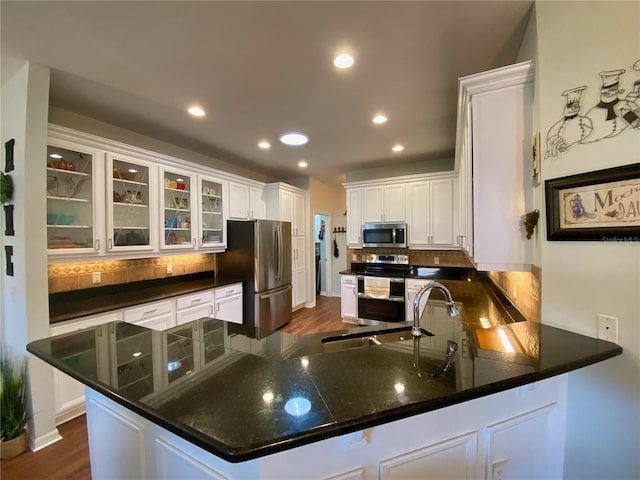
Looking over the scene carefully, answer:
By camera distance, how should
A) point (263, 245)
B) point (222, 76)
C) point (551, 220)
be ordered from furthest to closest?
1. point (263, 245)
2. point (222, 76)
3. point (551, 220)

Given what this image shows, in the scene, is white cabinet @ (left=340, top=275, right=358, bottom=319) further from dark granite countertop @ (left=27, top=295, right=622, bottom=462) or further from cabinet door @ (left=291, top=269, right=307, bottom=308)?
dark granite countertop @ (left=27, top=295, right=622, bottom=462)

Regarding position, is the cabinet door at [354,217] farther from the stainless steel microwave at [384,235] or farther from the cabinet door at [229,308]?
the cabinet door at [229,308]

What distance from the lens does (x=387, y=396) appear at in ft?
2.53

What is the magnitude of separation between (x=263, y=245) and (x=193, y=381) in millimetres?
3171

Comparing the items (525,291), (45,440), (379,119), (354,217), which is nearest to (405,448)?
(525,291)

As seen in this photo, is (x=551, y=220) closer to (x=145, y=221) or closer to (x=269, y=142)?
(x=269, y=142)

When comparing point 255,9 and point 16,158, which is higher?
point 255,9

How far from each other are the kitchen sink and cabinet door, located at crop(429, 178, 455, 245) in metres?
2.89

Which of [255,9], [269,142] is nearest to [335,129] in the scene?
[269,142]

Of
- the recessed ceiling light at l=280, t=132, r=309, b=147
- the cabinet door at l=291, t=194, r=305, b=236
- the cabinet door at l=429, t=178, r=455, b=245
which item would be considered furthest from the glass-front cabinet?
the cabinet door at l=429, t=178, r=455, b=245

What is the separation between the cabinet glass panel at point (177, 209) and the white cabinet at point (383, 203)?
109 inches

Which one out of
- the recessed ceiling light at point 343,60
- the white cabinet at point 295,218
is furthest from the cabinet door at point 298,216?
the recessed ceiling light at point 343,60

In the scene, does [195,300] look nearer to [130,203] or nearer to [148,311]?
[148,311]

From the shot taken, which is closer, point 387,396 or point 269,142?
point 387,396
